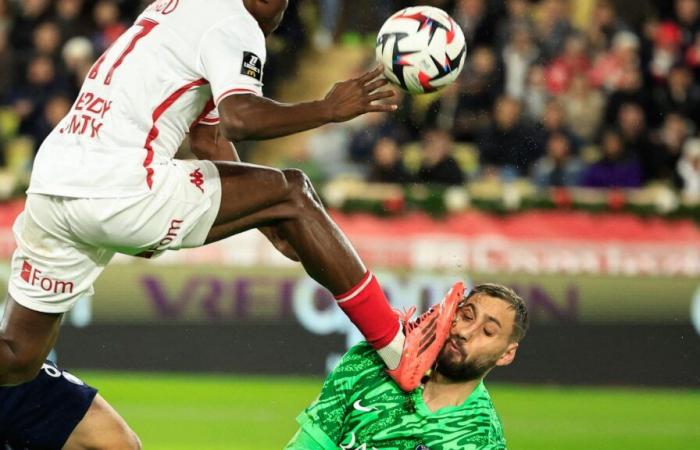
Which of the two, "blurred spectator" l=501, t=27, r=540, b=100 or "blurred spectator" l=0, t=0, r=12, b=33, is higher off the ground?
"blurred spectator" l=501, t=27, r=540, b=100

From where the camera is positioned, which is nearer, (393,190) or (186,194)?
(186,194)

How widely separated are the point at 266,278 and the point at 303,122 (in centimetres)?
572

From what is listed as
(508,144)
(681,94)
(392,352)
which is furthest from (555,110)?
(392,352)

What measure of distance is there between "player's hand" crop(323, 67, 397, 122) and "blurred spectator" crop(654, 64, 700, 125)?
312 inches

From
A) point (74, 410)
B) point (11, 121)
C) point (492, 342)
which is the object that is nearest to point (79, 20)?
point (11, 121)

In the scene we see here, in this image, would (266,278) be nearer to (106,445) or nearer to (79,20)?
(79,20)

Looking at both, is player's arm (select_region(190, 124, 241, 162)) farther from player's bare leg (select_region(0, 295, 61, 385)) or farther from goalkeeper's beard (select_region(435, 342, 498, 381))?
goalkeeper's beard (select_region(435, 342, 498, 381))

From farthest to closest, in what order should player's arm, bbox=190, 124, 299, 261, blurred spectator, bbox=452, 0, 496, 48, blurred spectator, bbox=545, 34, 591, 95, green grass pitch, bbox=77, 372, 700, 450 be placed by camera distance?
blurred spectator, bbox=452, 0, 496, 48, blurred spectator, bbox=545, 34, 591, 95, green grass pitch, bbox=77, 372, 700, 450, player's arm, bbox=190, 124, 299, 261

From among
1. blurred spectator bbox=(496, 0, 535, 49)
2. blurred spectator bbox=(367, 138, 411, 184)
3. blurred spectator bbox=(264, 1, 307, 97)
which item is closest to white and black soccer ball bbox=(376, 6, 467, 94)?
blurred spectator bbox=(367, 138, 411, 184)

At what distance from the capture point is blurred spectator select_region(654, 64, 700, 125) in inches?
484

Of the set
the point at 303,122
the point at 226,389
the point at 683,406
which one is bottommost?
the point at 226,389

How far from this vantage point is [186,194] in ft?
16.3

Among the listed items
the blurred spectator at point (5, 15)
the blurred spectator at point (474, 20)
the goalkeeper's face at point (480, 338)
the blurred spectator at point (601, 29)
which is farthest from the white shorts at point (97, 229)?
the blurred spectator at point (5, 15)

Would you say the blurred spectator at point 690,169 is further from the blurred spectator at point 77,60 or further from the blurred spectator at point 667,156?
the blurred spectator at point 77,60
